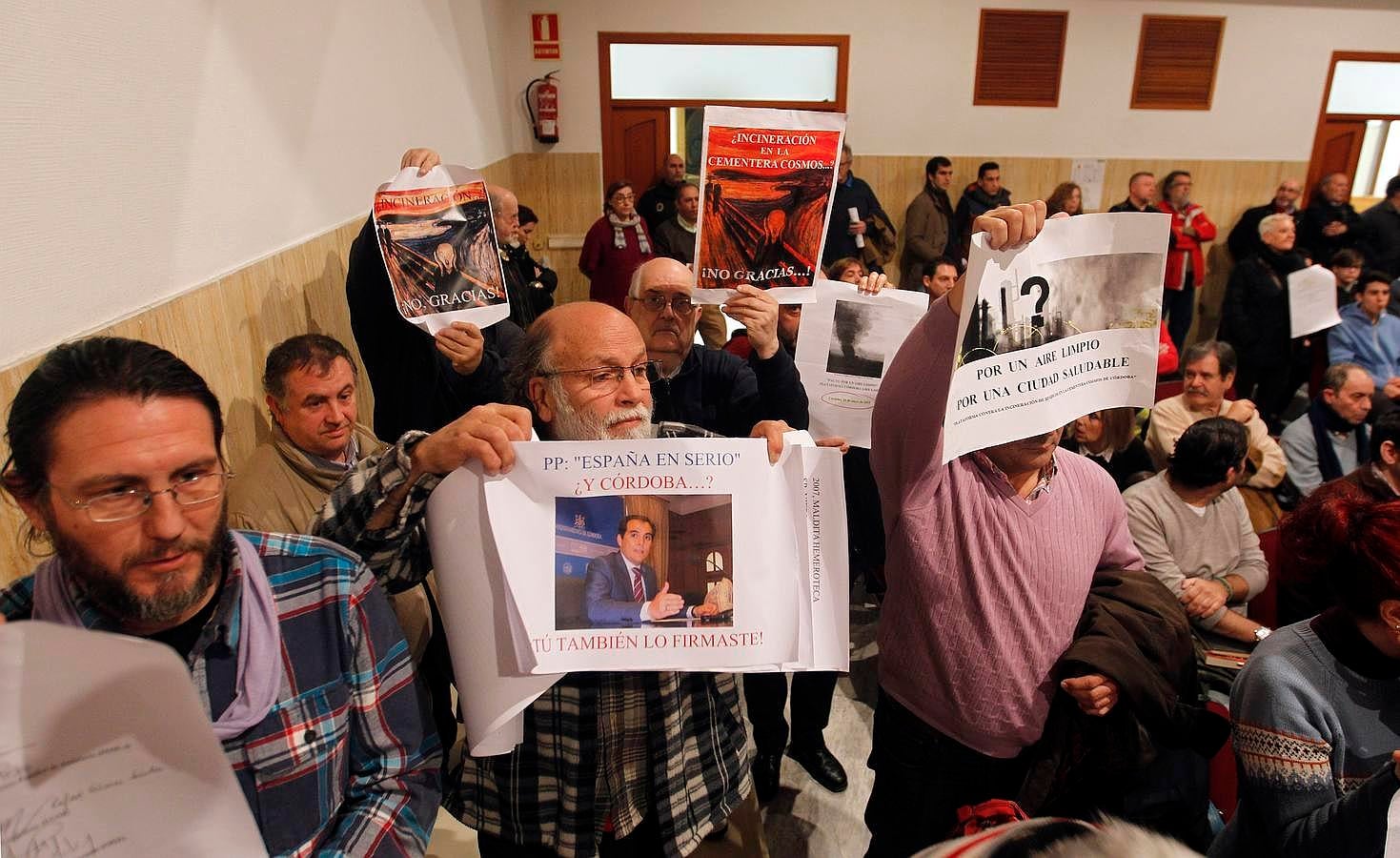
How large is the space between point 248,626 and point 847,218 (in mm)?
6533

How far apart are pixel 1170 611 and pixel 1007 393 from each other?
616 millimetres

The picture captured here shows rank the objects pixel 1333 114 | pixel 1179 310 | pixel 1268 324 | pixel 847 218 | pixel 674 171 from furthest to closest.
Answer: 1. pixel 1333 114
2. pixel 1179 310
3. pixel 674 171
4. pixel 847 218
5. pixel 1268 324

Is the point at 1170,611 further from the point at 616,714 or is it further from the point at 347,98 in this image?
the point at 347,98

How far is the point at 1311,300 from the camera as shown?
5703 mm

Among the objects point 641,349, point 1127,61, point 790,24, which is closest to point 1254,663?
point 641,349

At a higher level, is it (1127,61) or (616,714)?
(1127,61)

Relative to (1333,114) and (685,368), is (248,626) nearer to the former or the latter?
(685,368)

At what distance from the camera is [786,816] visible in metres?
2.60

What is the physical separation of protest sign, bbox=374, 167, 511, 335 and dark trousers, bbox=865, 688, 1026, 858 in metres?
1.47

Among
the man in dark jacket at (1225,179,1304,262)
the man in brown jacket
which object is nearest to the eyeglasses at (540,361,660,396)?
the man in brown jacket

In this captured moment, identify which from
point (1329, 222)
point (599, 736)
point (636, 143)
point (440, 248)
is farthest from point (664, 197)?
point (599, 736)

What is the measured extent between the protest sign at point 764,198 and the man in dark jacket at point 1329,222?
705 cm

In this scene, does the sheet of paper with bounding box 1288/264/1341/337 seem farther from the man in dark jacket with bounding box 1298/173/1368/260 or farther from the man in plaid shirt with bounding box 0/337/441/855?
the man in plaid shirt with bounding box 0/337/441/855

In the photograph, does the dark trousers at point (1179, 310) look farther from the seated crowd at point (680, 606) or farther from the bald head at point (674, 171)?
the seated crowd at point (680, 606)
